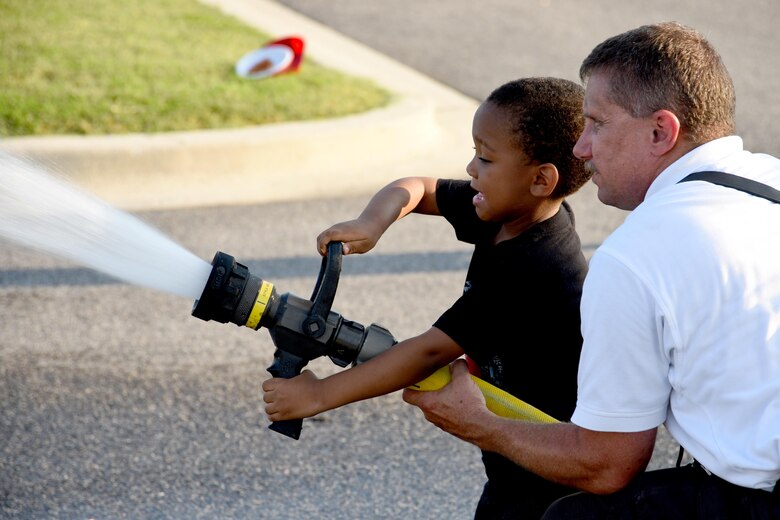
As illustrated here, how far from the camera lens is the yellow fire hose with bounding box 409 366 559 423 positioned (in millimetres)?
2496

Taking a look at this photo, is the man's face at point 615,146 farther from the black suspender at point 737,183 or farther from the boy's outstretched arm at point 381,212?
the boy's outstretched arm at point 381,212

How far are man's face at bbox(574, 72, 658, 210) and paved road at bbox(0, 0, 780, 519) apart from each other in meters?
1.58

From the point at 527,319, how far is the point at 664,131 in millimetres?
589

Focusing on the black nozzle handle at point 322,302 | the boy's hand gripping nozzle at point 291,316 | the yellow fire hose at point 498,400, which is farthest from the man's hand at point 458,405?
the black nozzle handle at point 322,302

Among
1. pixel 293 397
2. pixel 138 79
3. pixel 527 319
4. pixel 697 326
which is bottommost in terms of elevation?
pixel 138 79

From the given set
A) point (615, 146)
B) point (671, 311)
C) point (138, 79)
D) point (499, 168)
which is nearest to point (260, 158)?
point (138, 79)

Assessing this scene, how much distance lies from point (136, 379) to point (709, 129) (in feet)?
9.08

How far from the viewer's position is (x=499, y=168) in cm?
264

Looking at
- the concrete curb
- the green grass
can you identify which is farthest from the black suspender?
the green grass

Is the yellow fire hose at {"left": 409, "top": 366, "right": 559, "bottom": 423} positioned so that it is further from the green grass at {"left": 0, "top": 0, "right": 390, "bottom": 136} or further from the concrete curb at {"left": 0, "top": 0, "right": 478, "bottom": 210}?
the green grass at {"left": 0, "top": 0, "right": 390, "bottom": 136}

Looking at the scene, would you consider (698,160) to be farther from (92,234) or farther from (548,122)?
(92,234)

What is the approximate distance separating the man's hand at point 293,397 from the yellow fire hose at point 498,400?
23 cm

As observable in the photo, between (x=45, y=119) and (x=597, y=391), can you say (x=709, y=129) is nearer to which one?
(x=597, y=391)

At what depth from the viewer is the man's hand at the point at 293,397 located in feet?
8.42
